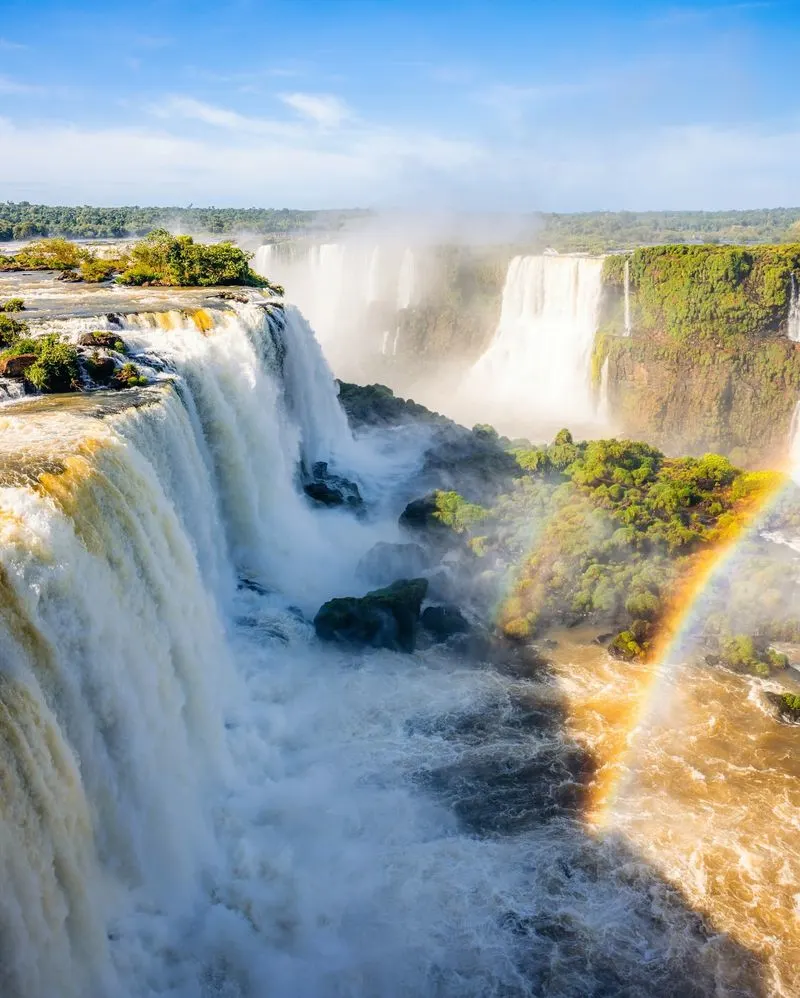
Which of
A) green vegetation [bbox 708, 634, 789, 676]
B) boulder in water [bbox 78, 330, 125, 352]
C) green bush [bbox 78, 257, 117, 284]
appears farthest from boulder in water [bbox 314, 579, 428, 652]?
green bush [bbox 78, 257, 117, 284]

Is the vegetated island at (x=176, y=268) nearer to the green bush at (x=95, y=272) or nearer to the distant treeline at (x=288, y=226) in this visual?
the green bush at (x=95, y=272)

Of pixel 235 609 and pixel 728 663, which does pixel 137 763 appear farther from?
pixel 728 663

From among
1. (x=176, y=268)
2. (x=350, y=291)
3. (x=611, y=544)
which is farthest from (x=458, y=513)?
(x=350, y=291)

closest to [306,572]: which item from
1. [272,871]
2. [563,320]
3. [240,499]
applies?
[240,499]

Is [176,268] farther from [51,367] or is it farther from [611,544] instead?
[611,544]

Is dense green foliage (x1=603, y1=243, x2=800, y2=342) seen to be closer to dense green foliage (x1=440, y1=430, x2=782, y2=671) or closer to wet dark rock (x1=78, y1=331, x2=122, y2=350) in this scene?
dense green foliage (x1=440, y1=430, x2=782, y2=671)
